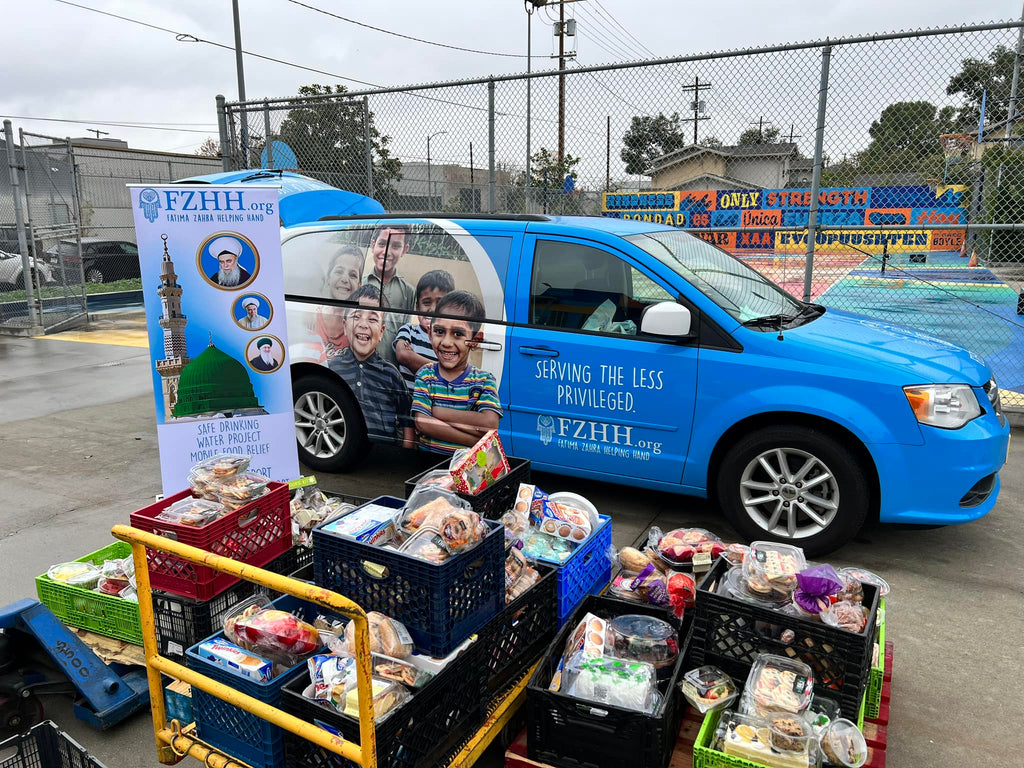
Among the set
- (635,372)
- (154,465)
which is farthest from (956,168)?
(154,465)

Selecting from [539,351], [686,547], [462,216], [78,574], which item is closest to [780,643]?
[686,547]

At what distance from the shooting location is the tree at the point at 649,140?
7.49 meters

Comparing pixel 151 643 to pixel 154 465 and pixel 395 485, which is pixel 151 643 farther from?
pixel 154 465

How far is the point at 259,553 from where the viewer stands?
3.29 m

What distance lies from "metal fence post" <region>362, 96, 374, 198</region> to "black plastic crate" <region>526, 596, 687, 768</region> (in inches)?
292

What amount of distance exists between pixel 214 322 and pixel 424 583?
106 inches

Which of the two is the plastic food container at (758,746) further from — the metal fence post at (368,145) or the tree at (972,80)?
the metal fence post at (368,145)

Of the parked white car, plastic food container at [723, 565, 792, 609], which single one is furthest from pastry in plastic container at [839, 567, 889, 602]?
the parked white car

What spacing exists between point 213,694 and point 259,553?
3.02 feet

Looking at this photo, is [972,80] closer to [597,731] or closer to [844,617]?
[844,617]

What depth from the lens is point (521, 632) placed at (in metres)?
2.93

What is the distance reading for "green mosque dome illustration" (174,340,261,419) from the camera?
176 inches

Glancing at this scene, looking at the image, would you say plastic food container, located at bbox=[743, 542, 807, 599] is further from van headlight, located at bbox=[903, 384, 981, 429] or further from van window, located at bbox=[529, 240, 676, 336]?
van window, located at bbox=[529, 240, 676, 336]

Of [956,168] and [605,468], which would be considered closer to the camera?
[605,468]
